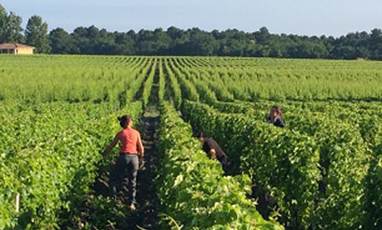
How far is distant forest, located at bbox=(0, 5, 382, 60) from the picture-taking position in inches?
4458

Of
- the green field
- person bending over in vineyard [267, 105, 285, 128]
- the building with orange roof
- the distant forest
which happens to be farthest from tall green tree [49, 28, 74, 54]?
person bending over in vineyard [267, 105, 285, 128]

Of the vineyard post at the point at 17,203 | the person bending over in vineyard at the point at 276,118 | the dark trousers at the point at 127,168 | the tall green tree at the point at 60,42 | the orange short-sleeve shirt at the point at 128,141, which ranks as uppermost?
the tall green tree at the point at 60,42

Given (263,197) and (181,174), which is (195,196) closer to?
(181,174)

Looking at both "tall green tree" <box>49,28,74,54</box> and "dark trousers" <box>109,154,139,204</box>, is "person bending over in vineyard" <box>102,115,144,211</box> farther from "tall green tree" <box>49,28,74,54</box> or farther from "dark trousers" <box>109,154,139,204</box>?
"tall green tree" <box>49,28,74,54</box>

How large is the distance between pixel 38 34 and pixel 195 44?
128ft

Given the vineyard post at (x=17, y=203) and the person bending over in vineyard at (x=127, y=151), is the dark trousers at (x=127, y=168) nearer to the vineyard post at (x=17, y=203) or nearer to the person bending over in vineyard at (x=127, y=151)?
the person bending over in vineyard at (x=127, y=151)

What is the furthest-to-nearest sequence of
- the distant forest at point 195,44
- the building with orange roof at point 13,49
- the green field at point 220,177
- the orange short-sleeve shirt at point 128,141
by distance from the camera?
1. the building with orange roof at point 13,49
2. the distant forest at point 195,44
3. the orange short-sleeve shirt at point 128,141
4. the green field at point 220,177

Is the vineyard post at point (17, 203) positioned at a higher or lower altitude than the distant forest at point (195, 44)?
lower

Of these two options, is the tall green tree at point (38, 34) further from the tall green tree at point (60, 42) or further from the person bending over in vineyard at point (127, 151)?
the person bending over in vineyard at point (127, 151)

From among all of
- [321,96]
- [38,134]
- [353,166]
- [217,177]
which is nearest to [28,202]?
[217,177]

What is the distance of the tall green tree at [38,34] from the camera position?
5079 inches

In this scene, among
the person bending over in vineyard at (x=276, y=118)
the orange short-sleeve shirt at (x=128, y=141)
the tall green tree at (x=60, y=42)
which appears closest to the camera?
the orange short-sleeve shirt at (x=128, y=141)

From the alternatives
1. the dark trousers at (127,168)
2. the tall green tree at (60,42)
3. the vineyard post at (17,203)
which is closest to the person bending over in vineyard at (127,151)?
the dark trousers at (127,168)

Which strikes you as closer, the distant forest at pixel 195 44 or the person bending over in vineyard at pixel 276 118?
the person bending over in vineyard at pixel 276 118
